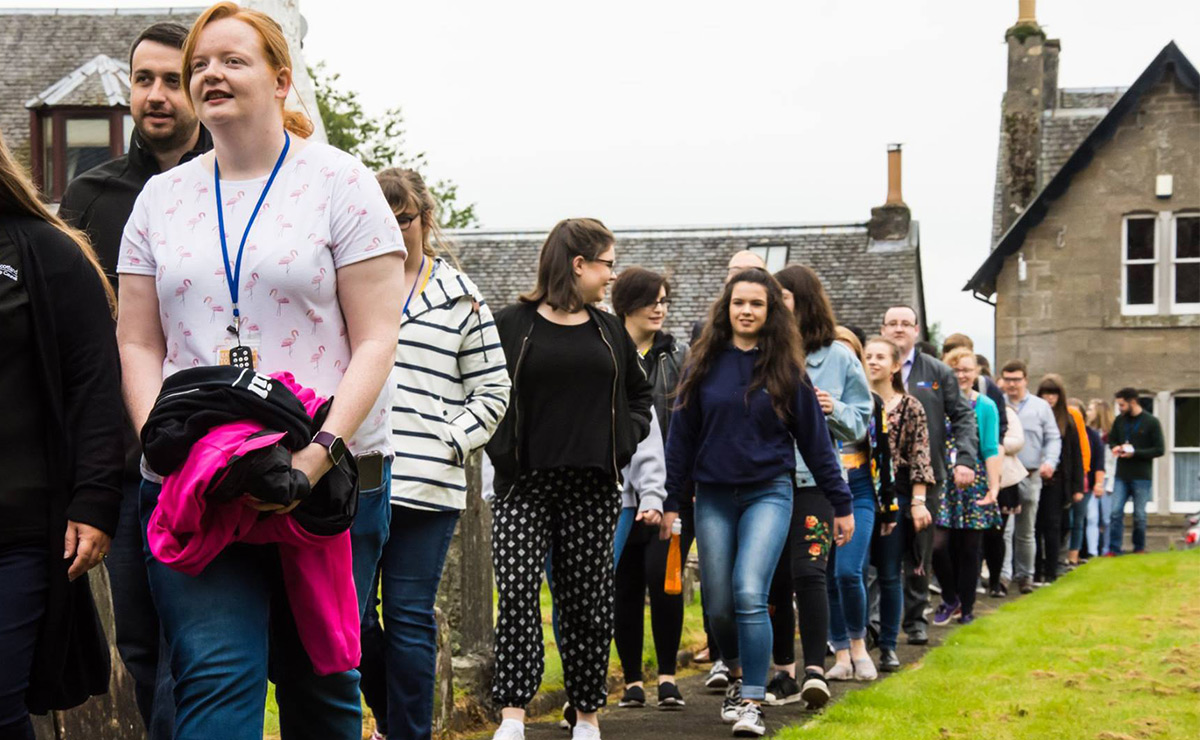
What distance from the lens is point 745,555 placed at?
7711 mm

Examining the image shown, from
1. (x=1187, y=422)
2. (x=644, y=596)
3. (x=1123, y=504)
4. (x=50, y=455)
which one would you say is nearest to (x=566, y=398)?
(x=644, y=596)

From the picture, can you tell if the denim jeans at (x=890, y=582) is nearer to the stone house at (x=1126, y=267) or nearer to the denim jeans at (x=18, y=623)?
the denim jeans at (x=18, y=623)

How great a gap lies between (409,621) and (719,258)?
126 ft

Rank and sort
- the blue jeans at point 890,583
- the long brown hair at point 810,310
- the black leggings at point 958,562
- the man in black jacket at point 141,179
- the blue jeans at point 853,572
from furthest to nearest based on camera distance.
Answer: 1. the black leggings at point 958,562
2. the blue jeans at point 890,583
3. the blue jeans at point 853,572
4. the long brown hair at point 810,310
5. the man in black jacket at point 141,179

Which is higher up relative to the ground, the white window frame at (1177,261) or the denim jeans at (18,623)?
the white window frame at (1177,261)

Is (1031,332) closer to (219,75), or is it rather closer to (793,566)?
(793,566)

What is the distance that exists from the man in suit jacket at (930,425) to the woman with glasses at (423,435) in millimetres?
5889

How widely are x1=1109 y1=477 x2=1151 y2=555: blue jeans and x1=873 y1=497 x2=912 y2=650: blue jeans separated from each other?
13.8 m

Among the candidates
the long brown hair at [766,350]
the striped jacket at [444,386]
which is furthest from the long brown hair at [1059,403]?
the striped jacket at [444,386]

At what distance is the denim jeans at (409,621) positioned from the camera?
5.73m

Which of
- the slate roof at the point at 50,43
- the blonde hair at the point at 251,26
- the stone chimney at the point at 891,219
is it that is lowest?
the blonde hair at the point at 251,26

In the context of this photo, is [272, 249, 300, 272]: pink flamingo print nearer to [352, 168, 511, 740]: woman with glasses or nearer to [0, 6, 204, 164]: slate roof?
[352, 168, 511, 740]: woman with glasses

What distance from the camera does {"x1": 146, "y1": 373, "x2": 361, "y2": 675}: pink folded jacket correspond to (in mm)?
3645

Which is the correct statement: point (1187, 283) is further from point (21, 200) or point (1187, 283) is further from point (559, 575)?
point (21, 200)
